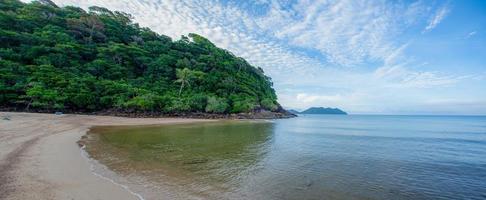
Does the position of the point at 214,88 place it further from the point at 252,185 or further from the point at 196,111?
the point at 252,185

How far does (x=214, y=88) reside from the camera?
262 feet

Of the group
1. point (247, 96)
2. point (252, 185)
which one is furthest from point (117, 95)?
point (252, 185)

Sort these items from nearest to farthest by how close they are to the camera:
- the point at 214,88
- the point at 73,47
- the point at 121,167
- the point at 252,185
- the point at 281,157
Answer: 1. the point at 252,185
2. the point at 121,167
3. the point at 281,157
4. the point at 73,47
5. the point at 214,88

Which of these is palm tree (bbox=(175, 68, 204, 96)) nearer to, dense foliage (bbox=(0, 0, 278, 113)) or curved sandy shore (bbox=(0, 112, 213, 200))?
dense foliage (bbox=(0, 0, 278, 113))

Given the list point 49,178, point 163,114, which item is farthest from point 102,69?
point 49,178

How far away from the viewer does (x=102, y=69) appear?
202ft

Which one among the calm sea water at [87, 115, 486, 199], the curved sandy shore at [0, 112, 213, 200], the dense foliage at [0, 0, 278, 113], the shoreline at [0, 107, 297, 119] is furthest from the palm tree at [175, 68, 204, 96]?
the curved sandy shore at [0, 112, 213, 200]

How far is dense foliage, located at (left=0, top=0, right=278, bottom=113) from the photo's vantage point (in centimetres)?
4419

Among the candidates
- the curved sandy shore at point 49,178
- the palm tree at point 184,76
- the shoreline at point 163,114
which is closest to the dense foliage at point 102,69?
the palm tree at point 184,76

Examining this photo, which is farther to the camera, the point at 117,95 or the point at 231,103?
the point at 231,103

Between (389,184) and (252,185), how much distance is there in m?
6.26

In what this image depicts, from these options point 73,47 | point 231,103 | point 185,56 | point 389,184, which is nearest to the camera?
point 389,184

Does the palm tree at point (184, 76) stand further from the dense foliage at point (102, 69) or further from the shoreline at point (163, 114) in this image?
the shoreline at point (163, 114)

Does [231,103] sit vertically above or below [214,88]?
below
